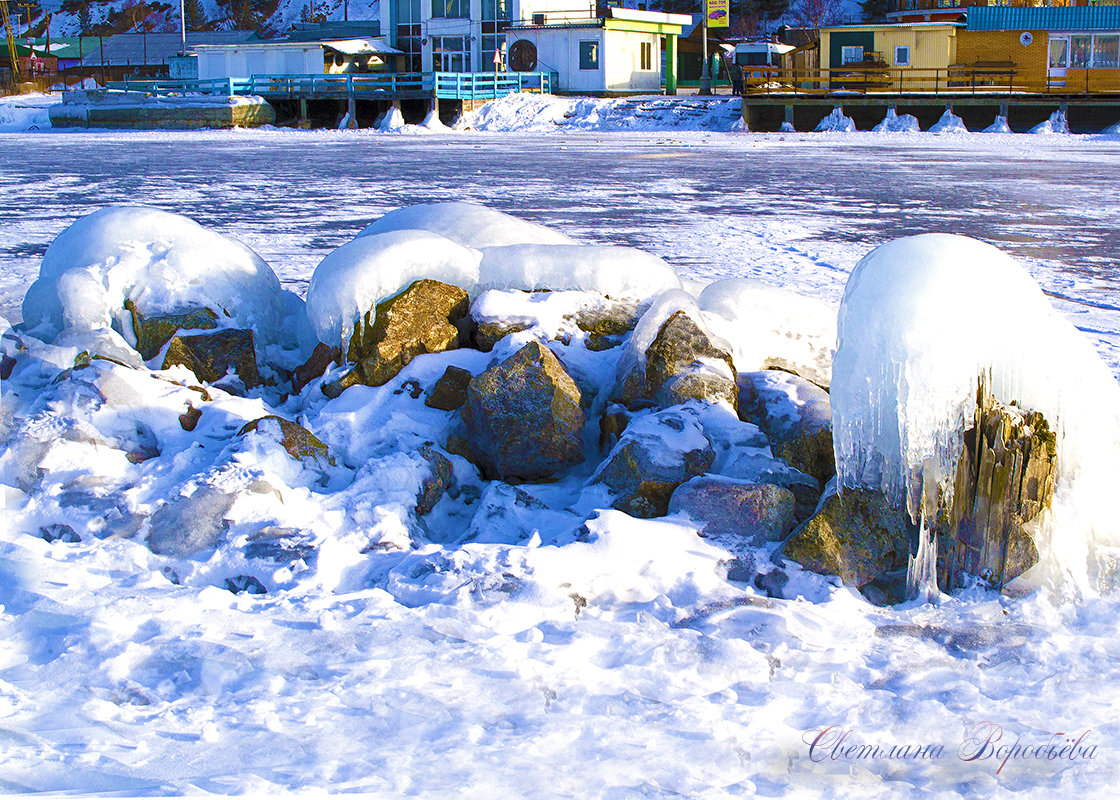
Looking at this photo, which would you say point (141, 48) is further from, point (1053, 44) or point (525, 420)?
point (525, 420)

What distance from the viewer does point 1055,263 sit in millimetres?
7023

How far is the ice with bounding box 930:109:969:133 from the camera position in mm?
27453

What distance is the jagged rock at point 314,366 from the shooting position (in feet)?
14.1

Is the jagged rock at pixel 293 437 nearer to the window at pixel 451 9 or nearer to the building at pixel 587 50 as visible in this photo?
the building at pixel 587 50

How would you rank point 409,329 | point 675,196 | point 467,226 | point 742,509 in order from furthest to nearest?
point 675,196
point 467,226
point 409,329
point 742,509

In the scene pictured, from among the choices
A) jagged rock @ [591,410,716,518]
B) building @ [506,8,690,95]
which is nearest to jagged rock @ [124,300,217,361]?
jagged rock @ [591,410,716,518]

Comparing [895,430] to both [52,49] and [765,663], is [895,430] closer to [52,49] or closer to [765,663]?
[765,663]

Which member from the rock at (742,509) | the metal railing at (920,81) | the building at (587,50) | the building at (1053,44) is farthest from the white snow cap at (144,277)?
the building at (587,50)

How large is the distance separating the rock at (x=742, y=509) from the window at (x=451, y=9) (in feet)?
128

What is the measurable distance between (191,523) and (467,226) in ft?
7.36

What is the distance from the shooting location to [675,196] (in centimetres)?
1197

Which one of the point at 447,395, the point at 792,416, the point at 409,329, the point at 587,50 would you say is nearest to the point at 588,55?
the point at 587,50

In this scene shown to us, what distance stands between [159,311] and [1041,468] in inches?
138

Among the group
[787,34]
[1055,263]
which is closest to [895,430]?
[1055,263]
